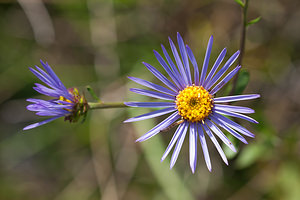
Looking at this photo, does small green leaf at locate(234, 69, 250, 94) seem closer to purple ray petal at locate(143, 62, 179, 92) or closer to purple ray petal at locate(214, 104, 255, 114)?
purple ray petal at locate(214, 104, 255, 114)

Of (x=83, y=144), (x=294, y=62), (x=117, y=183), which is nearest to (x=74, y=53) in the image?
(x=83, y=144)

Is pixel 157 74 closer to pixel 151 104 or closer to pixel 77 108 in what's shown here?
pixel 151 104

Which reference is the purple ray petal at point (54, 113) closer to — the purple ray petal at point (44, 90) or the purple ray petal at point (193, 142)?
the purple ray petal at point (44, 90)

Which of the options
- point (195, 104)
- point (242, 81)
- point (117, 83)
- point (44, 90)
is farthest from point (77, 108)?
point (117, 83)

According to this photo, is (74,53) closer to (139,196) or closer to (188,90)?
(139,196)

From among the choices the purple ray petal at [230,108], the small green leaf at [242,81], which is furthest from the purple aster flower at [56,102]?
the small green leaf at [242,81]

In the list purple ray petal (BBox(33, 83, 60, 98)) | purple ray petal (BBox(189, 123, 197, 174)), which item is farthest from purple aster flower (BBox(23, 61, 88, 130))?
purple ray petal (BBox(189, 123, 197, 174))
